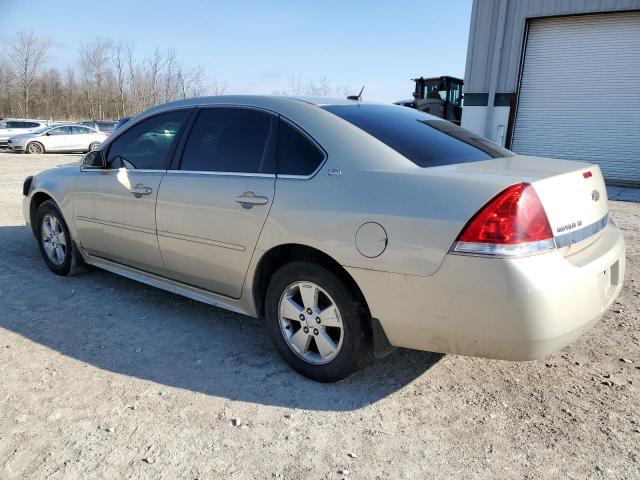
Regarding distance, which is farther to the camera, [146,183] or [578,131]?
[578,131]

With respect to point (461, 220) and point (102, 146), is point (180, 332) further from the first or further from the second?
point (461, 220)

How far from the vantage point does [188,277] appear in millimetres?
3533

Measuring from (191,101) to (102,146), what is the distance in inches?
42.4

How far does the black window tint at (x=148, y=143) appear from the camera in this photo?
3729mm

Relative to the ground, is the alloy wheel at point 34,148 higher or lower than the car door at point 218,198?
lower

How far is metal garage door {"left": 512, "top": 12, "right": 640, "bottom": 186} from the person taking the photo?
13375mm

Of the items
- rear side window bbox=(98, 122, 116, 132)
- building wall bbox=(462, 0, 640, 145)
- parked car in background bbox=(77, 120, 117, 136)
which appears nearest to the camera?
building wall bbox=(462, 0, 640, 145)

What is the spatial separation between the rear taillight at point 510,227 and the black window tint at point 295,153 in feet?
3.25

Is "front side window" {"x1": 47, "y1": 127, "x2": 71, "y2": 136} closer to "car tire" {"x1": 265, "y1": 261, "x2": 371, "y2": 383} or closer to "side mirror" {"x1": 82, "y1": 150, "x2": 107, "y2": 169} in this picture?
"side mirror" {"x1": 82, "y1": 150, "x2": 107, "y2": 169}

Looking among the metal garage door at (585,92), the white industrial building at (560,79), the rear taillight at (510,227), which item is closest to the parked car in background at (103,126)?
the white industrial building at (560,79)

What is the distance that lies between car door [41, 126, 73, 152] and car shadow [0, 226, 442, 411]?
20.7m

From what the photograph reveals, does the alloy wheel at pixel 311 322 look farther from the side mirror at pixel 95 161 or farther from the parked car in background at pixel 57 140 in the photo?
the parked car in background at pixel 57 140

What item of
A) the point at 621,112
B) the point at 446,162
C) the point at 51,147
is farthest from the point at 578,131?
the point at 51,147

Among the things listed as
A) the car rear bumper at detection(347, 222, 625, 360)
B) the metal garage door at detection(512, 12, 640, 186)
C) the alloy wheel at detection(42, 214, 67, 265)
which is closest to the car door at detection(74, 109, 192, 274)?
the alloy wheel at detection(42, 214, 67, 265)
